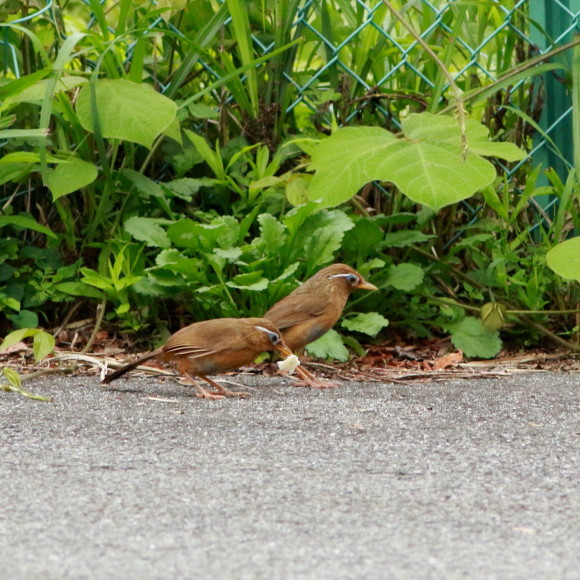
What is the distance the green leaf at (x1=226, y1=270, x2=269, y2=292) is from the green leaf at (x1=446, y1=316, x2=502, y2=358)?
1.01 meters

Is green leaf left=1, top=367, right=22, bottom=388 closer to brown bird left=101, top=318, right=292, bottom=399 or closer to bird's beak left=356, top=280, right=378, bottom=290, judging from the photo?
brown bird left=101, top=318, right=292, bottom=399

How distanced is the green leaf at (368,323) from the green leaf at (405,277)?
171mm

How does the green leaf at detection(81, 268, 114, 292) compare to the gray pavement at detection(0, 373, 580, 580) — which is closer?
the gray pavement at detection(0, 373, 580, 580)

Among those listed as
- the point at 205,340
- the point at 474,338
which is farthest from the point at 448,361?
the point at 205,340

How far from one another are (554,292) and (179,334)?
194 centimetres

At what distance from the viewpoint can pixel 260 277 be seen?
4.63m

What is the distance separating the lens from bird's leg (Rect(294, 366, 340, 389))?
437cm

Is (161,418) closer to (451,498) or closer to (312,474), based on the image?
(312,474)

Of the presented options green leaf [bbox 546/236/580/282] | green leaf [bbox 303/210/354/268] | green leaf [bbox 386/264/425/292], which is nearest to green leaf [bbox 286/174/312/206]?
green leaf [bbox 303/210/354/268]

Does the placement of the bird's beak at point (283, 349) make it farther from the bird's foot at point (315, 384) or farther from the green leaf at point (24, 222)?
the green leaf at point (24, 222)

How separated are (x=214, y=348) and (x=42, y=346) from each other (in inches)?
27.9

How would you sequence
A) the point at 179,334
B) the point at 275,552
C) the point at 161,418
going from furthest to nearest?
the point at 179,334, the point at 161,418, the point at 275,552

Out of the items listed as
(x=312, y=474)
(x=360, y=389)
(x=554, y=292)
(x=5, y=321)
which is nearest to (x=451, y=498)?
(x=312, y=474)

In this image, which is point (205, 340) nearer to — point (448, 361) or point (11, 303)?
point (11, 303)
